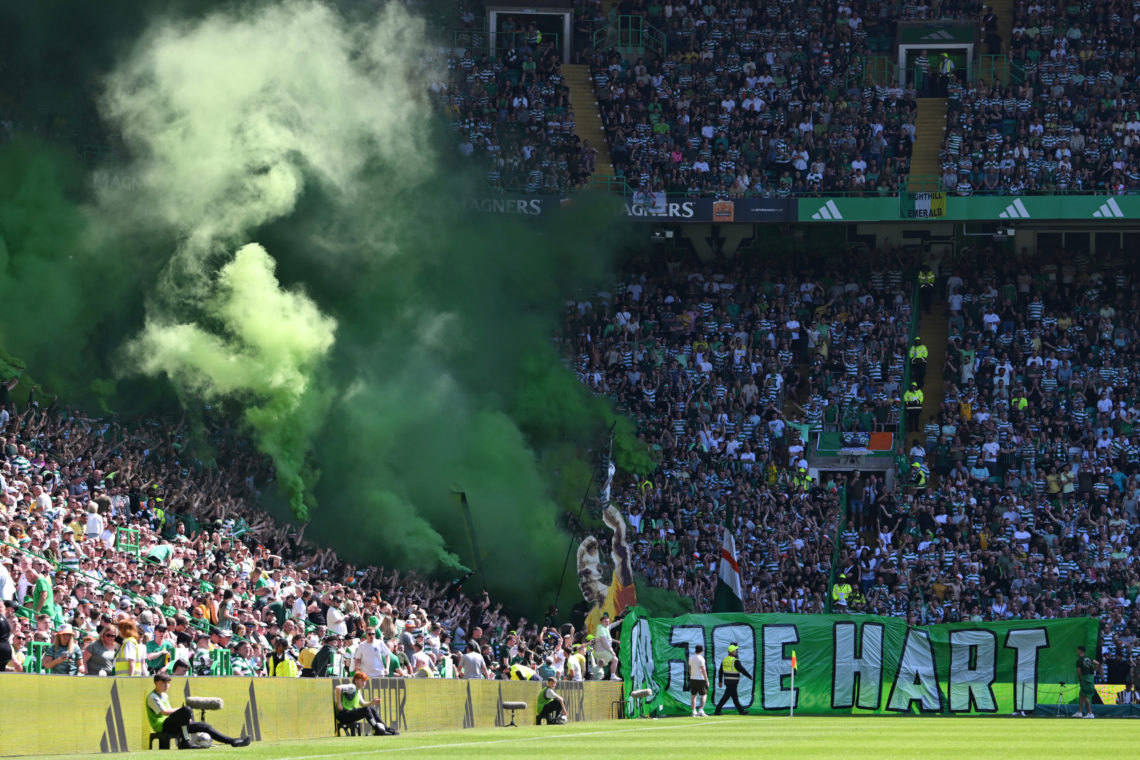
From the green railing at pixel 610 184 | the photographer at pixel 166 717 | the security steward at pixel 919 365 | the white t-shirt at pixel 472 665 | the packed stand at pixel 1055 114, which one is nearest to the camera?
the photographer at pixel 166 717

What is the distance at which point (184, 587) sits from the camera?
24.5 metres

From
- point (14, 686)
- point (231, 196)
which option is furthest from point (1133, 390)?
point (14, 686)

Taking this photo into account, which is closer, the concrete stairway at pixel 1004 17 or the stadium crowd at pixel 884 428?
the stadium crowd at pixel 884 428

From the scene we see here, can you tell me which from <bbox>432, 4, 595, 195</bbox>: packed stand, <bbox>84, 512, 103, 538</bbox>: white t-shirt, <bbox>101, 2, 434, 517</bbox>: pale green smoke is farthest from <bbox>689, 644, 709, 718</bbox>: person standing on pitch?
<bbox>432, 4, 595, 195</bbox>: packed stand

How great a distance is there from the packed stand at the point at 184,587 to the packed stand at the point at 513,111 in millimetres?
13716

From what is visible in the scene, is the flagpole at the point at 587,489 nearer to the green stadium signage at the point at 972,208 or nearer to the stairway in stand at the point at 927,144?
the green stadium signage at the point at 972,208

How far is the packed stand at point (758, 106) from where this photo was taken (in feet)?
152

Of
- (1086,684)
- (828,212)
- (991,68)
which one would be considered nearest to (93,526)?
(1086,684)

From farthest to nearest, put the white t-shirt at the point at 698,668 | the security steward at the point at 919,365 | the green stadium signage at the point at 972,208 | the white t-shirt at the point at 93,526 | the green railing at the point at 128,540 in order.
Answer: the green stadium signage at the point at 972,208
the security steward at the point at 919,365
the white t-shirt at the point at 698,668
the green railing at the point at 128,540
the white t-shirt at the point at 93,526

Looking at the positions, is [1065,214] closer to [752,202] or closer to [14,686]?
[752,202]

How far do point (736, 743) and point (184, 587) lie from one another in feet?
33.3

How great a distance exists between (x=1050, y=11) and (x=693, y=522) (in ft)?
71.9

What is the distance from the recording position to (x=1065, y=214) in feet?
146

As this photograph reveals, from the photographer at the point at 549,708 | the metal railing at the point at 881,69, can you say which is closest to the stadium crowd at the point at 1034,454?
the metal railing at the point at 881,69
